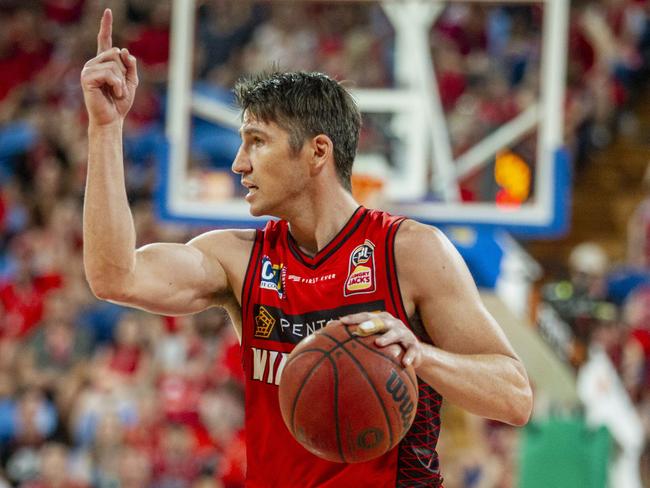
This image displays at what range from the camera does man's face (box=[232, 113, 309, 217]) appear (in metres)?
3.39

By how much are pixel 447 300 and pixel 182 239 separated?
7838mm

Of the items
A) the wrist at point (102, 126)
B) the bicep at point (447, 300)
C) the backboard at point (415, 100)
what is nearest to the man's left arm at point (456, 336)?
the bicep at point (447, 300)

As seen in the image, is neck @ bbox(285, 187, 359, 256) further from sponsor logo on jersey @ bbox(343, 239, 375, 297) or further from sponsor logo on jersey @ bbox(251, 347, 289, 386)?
sponsor logo on jersey @ bbox(251, 347, 289, 386)

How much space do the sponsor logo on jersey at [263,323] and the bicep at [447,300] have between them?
0.45 metres

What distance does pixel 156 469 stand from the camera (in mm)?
9125

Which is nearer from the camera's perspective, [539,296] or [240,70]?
[240,70]

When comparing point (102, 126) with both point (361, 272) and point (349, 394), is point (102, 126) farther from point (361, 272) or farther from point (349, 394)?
point (349, 394)

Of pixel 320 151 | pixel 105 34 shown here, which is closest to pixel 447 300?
pixel 320 151

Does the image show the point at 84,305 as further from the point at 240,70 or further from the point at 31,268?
the point at 240,70

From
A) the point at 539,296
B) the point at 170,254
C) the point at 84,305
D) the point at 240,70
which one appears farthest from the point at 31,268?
the point at 170,254

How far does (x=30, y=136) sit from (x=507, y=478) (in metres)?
6.37

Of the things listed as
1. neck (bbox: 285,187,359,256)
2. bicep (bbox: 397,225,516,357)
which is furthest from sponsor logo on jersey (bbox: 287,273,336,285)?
bicep (bbox: 397,225,516,357)

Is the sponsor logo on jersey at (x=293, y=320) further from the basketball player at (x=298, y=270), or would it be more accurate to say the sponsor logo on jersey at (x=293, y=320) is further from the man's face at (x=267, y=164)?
the man's face at (x=267, y=164)

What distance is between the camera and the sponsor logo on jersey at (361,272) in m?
3.31
